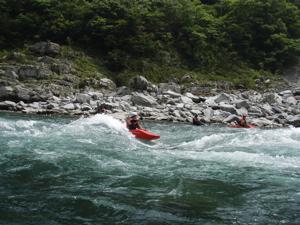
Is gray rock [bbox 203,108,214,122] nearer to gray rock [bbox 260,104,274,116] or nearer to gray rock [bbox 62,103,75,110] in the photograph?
gray rock [bbox 260,104,274,116]

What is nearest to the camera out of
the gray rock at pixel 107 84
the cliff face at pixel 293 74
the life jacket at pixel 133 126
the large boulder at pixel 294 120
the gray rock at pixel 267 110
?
the life jacket at pixel 133 126

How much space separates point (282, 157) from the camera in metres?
11.0

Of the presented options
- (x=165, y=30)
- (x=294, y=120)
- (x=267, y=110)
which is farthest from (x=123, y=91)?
(x=165, y=30)

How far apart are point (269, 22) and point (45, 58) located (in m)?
21.5

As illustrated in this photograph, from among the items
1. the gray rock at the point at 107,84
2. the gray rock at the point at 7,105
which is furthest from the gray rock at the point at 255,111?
the gray rock at the point at 7,105

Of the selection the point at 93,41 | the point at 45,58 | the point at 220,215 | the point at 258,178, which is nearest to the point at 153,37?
the point at 93,41

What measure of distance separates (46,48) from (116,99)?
7.82 meters

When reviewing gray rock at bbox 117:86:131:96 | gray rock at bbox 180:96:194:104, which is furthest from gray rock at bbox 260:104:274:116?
gray rock at bbox 117:86:131:96

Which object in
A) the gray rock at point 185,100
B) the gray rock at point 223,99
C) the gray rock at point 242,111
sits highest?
the gray rock at point 223,99

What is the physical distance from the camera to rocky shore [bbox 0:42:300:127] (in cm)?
2169

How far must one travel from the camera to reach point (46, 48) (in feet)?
94.4

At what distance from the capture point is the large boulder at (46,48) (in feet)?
94.2

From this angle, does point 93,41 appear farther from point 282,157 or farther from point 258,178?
point 258,178

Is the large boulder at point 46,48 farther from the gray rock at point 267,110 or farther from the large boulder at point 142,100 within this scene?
the gray rock at point 267,110
